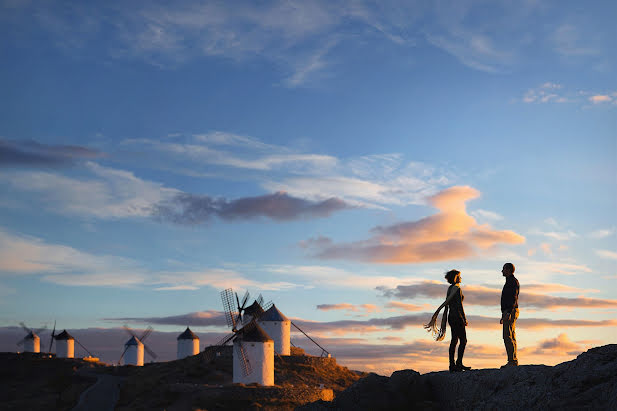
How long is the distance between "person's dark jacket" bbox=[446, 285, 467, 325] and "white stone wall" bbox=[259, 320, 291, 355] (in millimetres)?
46020

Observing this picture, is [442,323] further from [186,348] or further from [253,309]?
[186,348]

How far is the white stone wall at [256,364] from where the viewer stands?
4262cm

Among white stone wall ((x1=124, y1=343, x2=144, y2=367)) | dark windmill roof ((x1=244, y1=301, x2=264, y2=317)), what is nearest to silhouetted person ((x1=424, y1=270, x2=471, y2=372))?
dark windmill roof ((x1=244, y1=301, x2=264, y2=317))

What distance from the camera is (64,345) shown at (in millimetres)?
75375

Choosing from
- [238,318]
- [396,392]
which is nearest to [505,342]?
[396,392]

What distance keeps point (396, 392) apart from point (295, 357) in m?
45.6

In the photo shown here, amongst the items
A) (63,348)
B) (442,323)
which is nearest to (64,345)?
(63,348)

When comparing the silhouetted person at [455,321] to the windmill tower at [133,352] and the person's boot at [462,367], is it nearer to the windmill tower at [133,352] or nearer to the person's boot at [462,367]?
the person's boot at [462,367]

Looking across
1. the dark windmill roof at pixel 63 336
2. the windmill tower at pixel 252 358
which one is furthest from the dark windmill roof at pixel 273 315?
the dark windmill roof at pixel 63 336

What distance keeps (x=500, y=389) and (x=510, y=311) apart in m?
2.17

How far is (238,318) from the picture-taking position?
4850 cm

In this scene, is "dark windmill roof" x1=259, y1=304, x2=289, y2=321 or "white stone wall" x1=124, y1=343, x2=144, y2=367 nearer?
"dark windmill roof" x1=259, y1=304, x2=289, y2=321

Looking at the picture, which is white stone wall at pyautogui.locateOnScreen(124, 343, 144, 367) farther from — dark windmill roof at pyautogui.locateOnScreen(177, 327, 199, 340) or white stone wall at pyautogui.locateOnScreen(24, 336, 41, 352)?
white stone wall at pyautogui.locateOnScreen(24, 336, 41, 352)

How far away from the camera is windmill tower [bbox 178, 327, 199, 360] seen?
6894cm
